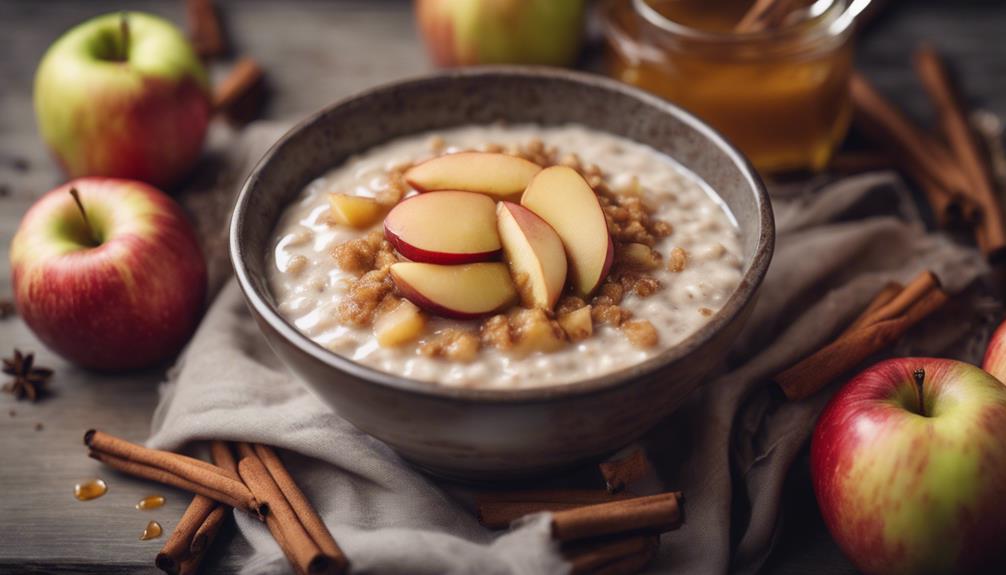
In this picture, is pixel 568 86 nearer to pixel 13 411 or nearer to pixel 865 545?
→ pixel 865 545

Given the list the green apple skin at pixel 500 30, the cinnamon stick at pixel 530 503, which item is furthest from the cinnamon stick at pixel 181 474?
the green apple skin at pixel 500 30

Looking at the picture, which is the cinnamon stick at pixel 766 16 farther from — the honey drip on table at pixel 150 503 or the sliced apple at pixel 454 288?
the honey drip on table at pixel 150 503

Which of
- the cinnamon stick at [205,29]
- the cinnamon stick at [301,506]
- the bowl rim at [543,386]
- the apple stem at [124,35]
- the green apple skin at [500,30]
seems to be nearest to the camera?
the bowl rim at [543,386]

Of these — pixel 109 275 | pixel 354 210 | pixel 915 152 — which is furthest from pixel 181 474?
pixel 915 152

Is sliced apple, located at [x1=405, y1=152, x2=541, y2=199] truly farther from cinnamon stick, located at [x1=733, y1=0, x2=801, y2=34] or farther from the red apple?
cinnamon stick, located at [x1=733, y1=0, x2=801, y2=34]

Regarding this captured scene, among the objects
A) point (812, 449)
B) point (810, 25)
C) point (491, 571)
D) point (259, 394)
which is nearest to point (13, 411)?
point (259, 394)

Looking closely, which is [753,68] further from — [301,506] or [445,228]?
[301,506]

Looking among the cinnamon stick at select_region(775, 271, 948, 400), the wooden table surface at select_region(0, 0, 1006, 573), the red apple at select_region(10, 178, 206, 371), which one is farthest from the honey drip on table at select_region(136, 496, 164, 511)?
the cinnamon stick at select_region(775, 271, 948, 400)
